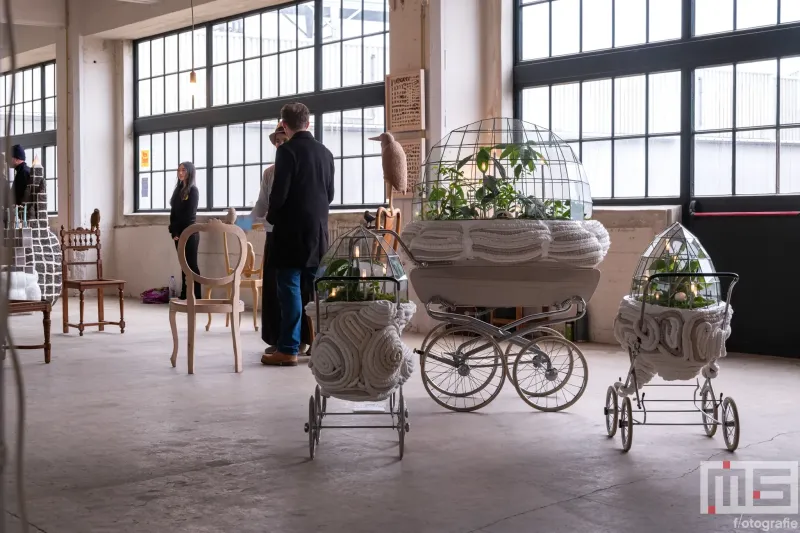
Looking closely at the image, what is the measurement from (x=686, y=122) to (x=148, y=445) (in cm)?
447

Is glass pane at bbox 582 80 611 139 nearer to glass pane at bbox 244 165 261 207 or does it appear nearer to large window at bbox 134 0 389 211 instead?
large window at bbox 134 0 389 211

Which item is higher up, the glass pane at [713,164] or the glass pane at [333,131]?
the glass pane at [333,131]

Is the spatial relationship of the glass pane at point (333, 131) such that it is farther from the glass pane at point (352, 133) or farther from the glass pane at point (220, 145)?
the glass pane at point (220, 145)

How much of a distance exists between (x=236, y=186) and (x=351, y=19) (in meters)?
2.50

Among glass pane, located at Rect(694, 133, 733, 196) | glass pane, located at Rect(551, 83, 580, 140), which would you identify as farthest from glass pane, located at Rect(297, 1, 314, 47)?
glass pane, located at Rect(694, 133, 733, 196)

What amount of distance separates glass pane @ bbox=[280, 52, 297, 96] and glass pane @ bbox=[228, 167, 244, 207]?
3.69ft

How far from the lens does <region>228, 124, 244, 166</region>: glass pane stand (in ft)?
33.5

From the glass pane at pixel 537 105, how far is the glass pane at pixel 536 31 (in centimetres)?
27

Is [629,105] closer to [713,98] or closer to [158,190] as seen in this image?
[713,98]

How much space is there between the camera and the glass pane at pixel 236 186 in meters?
10.3

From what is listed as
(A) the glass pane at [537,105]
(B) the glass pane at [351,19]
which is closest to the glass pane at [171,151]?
(B) the glass pane at [351,19]

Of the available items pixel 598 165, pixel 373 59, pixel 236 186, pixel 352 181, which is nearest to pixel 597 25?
pixel 598 165

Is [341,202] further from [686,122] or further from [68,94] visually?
[68,94]

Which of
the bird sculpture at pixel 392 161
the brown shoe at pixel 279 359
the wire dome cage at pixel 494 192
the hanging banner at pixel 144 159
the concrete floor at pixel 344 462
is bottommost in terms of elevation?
the concrete floor at pixel 344 462
